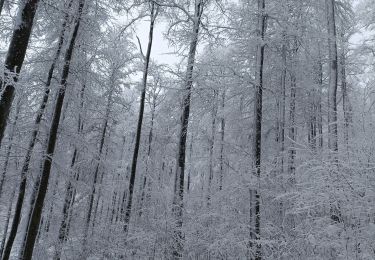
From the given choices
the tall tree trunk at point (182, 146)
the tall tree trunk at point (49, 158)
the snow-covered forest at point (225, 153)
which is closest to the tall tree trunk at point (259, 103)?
the snow-covered forest at point (225, 153)

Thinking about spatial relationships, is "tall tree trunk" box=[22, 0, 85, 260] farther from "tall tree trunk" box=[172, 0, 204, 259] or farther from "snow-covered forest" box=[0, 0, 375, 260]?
"tall tree trunk" box=[172, 0, 204, 259]

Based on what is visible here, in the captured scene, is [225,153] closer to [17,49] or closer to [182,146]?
[182,146]

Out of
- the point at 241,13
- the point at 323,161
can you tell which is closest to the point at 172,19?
the point at 241,13

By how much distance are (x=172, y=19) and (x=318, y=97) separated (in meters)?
7.12

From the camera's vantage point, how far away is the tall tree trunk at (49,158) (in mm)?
8305

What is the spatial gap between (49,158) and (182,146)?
4.14 meters

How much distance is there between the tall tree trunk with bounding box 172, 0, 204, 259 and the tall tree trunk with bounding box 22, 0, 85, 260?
146 inches

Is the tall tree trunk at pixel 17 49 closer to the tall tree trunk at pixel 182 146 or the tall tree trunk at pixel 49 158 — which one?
the tall tree trunk at pixel 49 158

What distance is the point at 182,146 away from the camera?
1055cm

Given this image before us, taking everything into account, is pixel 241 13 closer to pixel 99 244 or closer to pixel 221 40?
pixel 221 40

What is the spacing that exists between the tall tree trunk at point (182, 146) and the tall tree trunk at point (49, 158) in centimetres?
371

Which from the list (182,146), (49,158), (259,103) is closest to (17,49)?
(49,158)

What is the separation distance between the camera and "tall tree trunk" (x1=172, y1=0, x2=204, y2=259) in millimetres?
8523

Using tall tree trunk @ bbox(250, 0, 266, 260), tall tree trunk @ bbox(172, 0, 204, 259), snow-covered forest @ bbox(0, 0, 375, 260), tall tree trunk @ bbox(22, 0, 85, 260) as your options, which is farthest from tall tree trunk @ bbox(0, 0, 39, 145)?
tall tree trunk @ bbox(250, 0, 266, 260)
